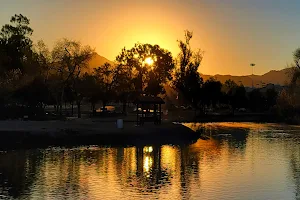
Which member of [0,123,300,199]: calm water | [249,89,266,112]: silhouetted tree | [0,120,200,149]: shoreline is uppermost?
[249,89,266,112]: silhouetted tree

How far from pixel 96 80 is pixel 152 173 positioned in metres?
62.6

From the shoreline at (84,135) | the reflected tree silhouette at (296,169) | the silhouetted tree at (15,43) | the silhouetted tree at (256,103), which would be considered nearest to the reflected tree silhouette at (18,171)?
the shoreline at (84,135)

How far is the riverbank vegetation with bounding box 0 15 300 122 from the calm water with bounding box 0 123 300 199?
2560cm

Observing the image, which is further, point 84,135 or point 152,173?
point 84,135

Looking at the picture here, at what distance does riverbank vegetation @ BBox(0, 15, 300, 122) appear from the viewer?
238 feet

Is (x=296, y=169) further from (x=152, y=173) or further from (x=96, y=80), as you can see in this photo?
(x=96, y=80)

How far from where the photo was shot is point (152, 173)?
31.4 meters

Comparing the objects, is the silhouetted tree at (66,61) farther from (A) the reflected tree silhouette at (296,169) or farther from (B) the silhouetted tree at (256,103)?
(B) the silhouetted tree at (256,103)

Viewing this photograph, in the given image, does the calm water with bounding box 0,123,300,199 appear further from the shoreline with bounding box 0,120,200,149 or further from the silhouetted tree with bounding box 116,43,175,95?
the silhouetted tree with bounding box 116,43,175,95

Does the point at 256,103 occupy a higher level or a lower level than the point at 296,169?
higher

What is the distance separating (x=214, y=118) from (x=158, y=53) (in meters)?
18.1

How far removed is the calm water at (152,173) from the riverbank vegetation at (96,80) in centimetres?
2560

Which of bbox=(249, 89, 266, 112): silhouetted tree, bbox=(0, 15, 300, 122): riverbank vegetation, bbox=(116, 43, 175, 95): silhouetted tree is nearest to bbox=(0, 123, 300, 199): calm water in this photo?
bbox=(0, 15, 300, 122): riverbank vegetation

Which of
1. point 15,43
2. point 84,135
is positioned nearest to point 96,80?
point 15,43
